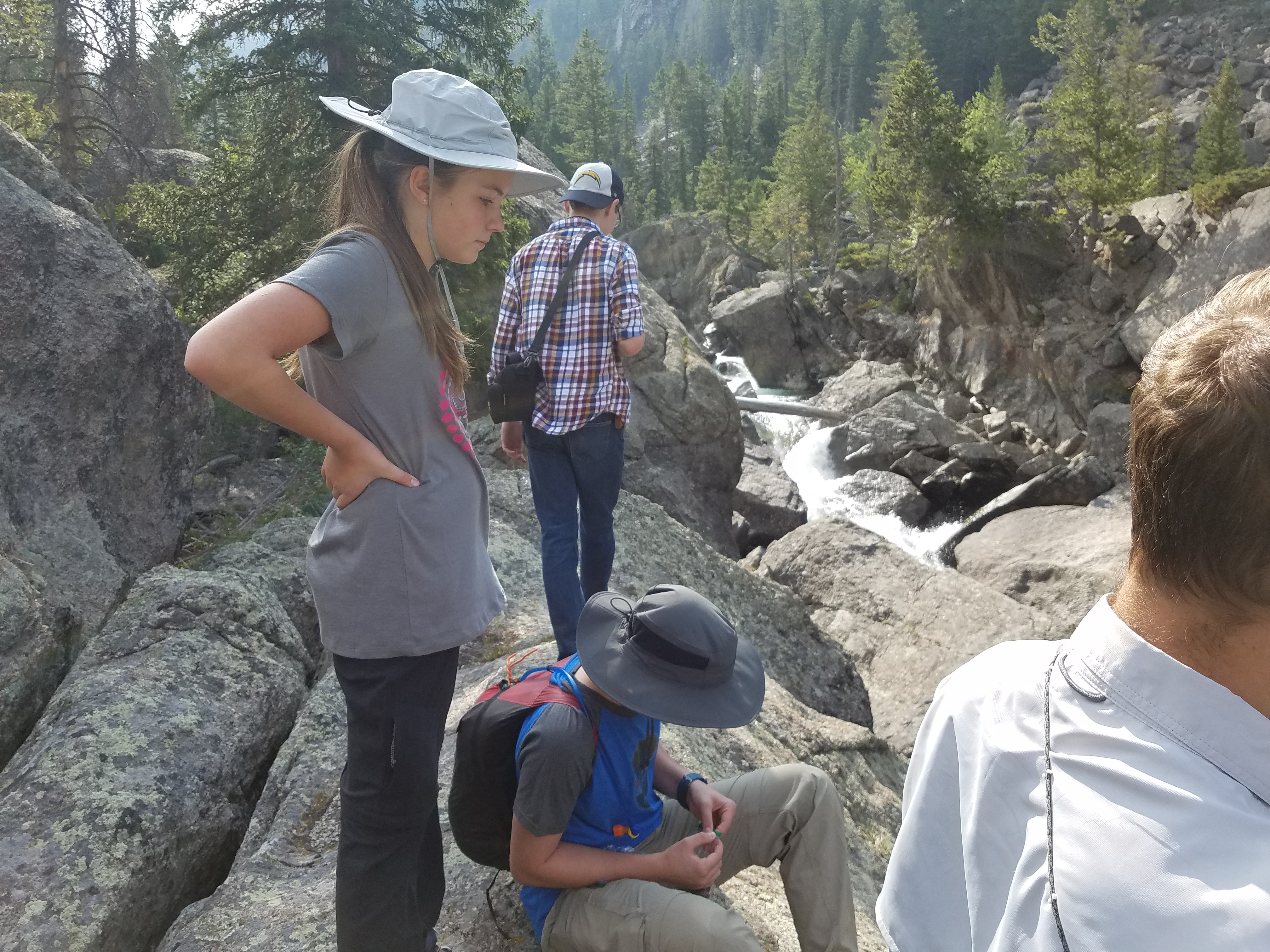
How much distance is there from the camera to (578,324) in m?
3.75

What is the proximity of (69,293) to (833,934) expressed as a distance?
14.6 feet

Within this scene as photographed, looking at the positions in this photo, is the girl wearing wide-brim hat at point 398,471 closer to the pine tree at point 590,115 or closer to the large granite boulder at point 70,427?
the large granite boulder at point 70,427

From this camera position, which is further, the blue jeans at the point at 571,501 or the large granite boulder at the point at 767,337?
the large granite boulder at the point at 767,337

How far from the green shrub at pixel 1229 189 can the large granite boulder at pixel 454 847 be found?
2244cm

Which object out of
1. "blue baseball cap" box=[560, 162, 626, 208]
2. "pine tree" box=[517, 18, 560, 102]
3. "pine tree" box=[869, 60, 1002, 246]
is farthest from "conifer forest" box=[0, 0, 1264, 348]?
"pine tree" box=[517, 18, 560, 102]

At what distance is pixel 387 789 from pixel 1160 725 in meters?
1.76

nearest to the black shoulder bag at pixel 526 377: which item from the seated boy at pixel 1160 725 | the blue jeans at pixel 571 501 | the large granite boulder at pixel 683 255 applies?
the blue jeans at pixel 571 501

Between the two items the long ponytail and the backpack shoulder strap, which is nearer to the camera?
the long ponytail

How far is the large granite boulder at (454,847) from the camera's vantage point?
8.93ft

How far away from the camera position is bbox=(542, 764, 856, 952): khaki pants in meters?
2.22

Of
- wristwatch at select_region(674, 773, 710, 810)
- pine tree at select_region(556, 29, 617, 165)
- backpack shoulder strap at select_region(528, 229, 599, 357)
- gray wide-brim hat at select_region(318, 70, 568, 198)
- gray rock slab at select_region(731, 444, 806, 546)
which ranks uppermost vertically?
pine tree at select_region(556, 29, 617, 165)

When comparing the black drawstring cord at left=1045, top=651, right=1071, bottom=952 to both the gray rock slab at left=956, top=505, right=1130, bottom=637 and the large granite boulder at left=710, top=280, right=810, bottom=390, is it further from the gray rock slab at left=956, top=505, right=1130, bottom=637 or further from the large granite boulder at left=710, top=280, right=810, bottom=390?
the large granite boulder at left=710, top=280, right=810, bottom=390

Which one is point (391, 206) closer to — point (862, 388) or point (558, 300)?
point (558, 300)

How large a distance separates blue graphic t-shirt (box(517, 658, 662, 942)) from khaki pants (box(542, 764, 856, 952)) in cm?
9
